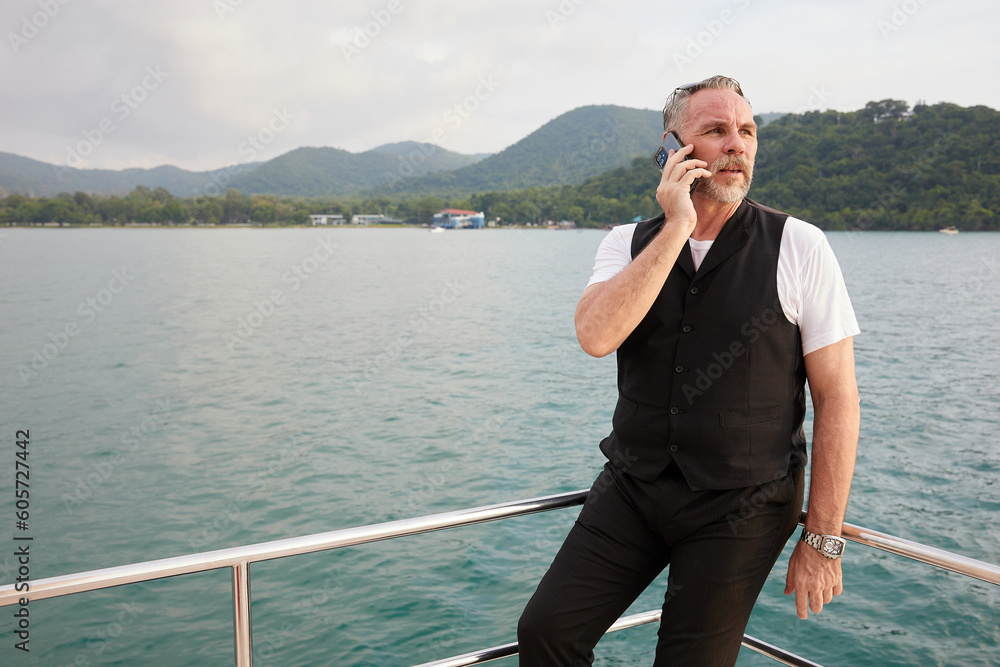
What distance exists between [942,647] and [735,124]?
261 inches

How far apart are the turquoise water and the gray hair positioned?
16.9 ft

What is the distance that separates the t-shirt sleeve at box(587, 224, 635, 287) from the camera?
6.59ft

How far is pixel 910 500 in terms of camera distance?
1012 centimetres

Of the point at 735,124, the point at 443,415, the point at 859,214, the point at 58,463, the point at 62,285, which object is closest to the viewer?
the point at 735,124

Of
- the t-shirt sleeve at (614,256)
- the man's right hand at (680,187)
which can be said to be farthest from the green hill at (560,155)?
the man's right hand at (680,187)

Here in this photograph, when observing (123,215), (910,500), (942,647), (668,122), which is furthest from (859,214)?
(123,215)

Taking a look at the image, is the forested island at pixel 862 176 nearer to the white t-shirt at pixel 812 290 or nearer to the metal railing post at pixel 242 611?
the white t-shirt at pixel 812 290

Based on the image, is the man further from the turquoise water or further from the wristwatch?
the turquoise water

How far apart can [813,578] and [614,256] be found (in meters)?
1.04

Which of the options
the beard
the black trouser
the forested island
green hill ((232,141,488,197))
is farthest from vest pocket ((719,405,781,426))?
green hill ((232,141,488,197))

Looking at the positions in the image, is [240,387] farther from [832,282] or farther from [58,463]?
[832,282]

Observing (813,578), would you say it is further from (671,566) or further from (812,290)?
(812,290)

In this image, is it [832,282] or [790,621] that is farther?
[790,621]

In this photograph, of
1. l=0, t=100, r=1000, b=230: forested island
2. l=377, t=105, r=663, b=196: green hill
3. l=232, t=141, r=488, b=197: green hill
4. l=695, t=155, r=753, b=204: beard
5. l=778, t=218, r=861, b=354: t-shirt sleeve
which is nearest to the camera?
l=778, t=218, r=861, b=354: t-shirt sleeve
